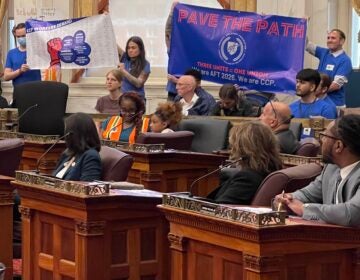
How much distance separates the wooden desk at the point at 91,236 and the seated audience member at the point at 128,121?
2581 mm

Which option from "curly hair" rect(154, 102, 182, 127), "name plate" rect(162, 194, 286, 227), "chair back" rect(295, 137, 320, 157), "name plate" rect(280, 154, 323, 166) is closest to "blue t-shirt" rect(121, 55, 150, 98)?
"curly hair" rect(154, 102, 182, 127)

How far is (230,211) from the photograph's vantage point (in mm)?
4301

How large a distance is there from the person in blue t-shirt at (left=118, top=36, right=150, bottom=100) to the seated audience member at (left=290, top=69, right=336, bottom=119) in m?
1.80

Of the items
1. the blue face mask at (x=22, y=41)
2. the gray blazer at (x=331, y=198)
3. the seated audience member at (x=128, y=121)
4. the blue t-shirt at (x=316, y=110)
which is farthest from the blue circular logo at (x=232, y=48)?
the gray blazer at (x=331, y=198)

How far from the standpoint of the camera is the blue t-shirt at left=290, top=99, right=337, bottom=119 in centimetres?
848

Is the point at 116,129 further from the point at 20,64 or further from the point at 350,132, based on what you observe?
the point at 350,132

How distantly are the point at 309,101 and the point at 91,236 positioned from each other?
3850mm

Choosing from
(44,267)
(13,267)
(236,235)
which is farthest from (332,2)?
(236,235)

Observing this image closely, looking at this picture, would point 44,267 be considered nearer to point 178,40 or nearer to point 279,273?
point 279,273

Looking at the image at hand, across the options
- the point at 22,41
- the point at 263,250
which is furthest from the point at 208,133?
the point at 263,250

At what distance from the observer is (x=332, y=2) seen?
1198cm

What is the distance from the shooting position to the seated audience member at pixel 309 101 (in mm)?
8344

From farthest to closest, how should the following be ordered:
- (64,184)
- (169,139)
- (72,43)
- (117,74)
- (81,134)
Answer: (72,43)
(117,74)
(169,139)
(81,134)
(64,184)

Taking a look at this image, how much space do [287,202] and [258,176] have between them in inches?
22.1
